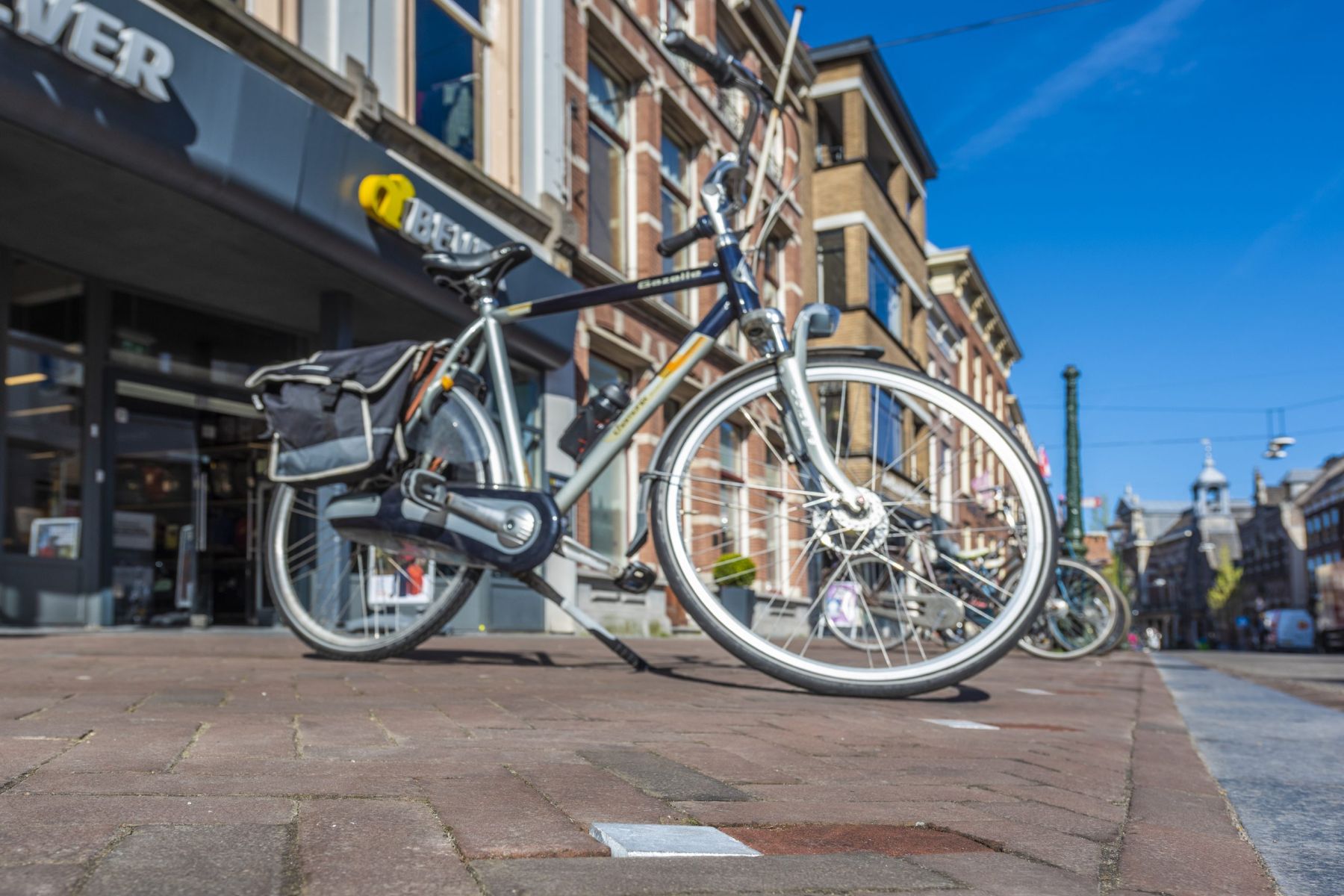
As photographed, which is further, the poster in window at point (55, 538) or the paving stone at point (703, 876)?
the poster in window at point (55, 538)

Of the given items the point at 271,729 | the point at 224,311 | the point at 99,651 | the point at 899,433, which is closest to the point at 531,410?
the point at 224,311

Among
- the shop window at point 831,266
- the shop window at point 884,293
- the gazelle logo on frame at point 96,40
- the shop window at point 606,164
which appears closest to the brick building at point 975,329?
the shop window at point 884,293

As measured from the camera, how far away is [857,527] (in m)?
3.52

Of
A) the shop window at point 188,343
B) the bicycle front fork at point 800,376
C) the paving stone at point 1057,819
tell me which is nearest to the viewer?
the paving stone at point 1057,819

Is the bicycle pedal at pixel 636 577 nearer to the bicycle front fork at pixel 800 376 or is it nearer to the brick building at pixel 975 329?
the bicycle front fork at pixel 800 376

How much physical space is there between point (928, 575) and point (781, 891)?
2.58 meters

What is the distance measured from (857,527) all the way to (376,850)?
7.69ft

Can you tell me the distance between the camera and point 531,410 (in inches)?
456

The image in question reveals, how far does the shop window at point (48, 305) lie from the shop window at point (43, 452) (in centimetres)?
12

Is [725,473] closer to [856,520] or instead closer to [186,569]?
[856,520]

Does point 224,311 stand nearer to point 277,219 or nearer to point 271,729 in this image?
point 277,219

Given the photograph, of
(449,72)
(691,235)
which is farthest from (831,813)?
(449,72)

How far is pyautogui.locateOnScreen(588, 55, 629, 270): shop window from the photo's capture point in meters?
13.4

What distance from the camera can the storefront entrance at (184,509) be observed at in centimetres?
A: 870
